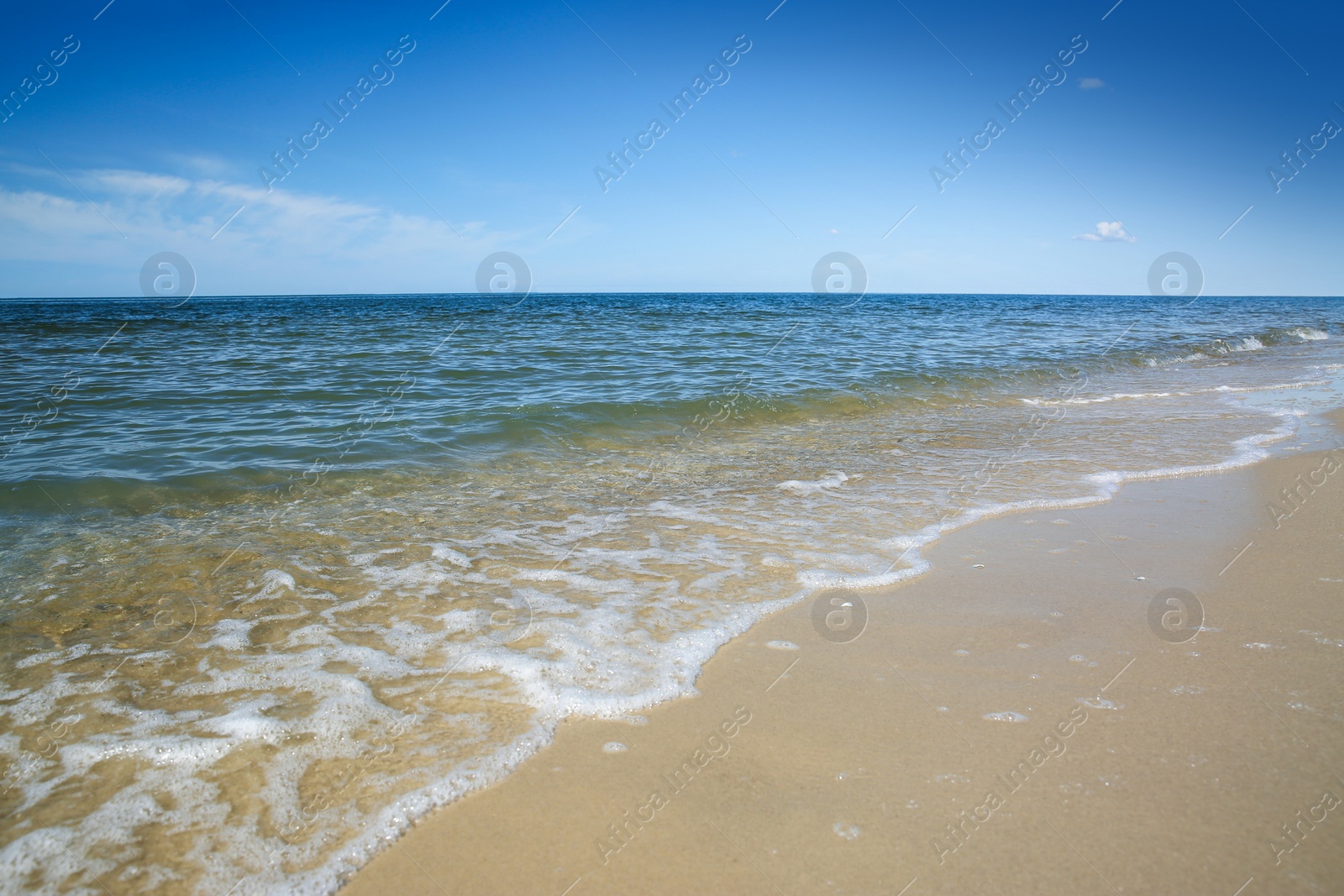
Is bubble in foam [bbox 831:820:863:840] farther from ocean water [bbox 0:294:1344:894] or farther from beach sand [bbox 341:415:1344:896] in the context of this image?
ocean water [bbox 0:294:1344:894]

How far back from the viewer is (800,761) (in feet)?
7.32

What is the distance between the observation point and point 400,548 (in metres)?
4.21

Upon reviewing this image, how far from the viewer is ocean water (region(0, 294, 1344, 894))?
2.14 metres

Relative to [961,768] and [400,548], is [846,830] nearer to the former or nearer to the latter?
[961,768]

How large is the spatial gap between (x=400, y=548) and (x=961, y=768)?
3.33 m

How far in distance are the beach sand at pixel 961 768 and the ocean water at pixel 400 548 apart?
0.28 metres

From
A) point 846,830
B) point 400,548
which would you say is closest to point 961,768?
point 846,830

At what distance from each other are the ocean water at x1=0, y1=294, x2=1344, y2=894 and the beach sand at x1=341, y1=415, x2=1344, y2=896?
0.28 metres

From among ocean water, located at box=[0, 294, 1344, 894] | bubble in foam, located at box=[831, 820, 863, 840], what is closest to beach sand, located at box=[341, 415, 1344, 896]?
bubble in foam, located at box=[831, 820, 863, 840]

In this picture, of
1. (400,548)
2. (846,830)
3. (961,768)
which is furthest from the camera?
(400,548)

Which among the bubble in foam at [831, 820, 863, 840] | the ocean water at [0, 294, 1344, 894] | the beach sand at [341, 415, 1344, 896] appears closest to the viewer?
the beach sand at [341, 415, 1344, 896]

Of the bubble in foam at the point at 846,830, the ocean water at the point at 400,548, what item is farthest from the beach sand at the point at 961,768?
the ocean water at the point at 400,548

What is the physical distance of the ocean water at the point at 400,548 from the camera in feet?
7.04

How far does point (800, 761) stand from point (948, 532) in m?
2.59
